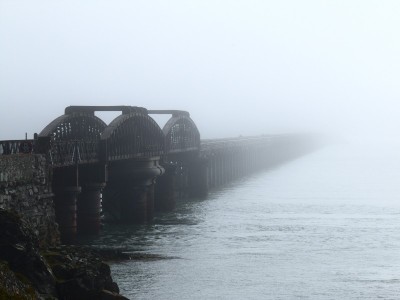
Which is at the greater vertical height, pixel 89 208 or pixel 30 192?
pixel 30 192

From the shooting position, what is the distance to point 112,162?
65125 mm

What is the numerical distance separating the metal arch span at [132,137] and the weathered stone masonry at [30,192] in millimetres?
14565

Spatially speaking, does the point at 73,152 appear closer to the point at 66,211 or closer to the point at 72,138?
the point at 66,211

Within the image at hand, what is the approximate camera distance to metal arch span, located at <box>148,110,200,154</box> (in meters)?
83.6

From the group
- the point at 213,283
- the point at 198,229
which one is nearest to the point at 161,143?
the point at 198,229

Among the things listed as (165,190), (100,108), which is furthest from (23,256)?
(165,190)

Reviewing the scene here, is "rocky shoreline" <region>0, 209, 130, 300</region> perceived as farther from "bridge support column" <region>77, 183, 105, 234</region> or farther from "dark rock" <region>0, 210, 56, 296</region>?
"bridge support column" <region>77, 183, 105, 234</region>

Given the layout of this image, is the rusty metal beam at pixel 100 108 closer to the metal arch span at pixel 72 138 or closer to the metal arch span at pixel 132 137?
the metal arch span at pixel 132 137

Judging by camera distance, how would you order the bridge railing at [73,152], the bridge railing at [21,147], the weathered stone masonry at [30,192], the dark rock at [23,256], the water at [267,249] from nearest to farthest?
the dark rock at [23,256] < the weathered stone masonry at [30,192] < the water at [267,249] < the bridge railing at [21,147] < the bridge railing at [73,152]

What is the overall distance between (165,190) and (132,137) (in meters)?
12.1

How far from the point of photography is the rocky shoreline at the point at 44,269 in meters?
29.8

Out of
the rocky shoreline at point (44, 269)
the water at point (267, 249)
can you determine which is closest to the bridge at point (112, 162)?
the water at point (267, 249)

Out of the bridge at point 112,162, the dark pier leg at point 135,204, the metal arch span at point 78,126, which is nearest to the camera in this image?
the bridge at point 112,162

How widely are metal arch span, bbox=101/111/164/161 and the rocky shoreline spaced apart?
26578mm
